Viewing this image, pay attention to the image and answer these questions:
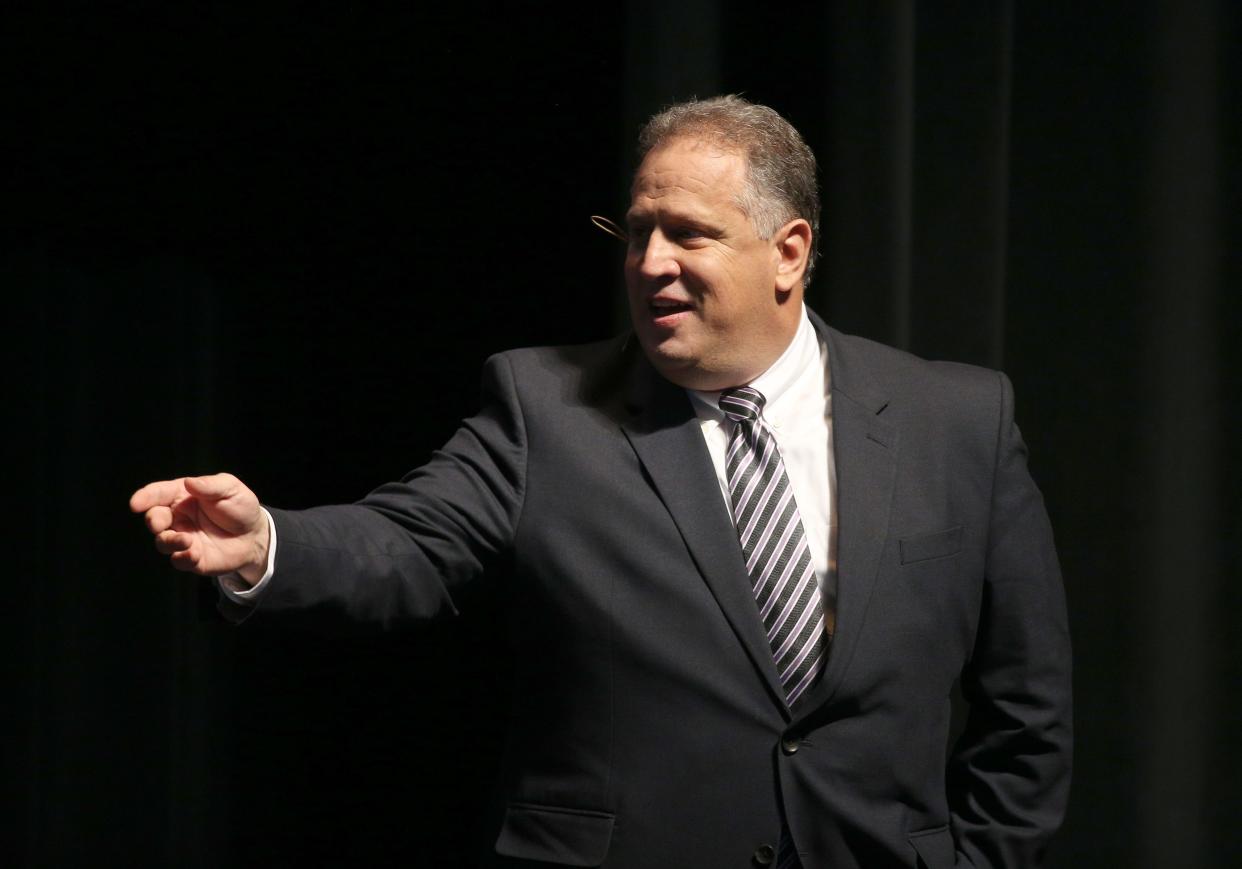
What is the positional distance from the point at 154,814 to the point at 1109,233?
1.75 metres

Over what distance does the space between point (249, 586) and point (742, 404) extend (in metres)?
0.63

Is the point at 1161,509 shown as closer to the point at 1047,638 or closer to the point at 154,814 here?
the point at 1047,638

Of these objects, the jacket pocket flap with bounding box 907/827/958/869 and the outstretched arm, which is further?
the jacket pocket flap with bounding box 907/827/958/869

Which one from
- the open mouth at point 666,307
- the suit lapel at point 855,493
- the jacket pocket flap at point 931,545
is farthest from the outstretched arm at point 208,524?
the jacket pocket flap at point 931,545

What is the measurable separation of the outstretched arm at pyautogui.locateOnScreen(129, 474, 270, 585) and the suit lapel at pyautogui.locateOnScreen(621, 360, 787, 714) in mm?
476

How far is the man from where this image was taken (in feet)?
5.09

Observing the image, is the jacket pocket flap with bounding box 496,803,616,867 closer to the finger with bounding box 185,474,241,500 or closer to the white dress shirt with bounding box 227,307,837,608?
the white dress shirt with bounding box 227,307,837,608

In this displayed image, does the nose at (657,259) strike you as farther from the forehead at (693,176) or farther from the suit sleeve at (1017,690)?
the suit sleeve at (1017,690)

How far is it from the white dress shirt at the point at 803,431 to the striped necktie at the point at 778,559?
0.02 meters

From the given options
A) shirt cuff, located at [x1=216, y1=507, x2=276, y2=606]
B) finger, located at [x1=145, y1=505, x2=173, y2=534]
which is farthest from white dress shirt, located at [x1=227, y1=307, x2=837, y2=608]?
finger, located at [x1=145, y1=505, x2=173, y2=534]

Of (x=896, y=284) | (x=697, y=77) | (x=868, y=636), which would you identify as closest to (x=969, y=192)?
(x=896, y=284)

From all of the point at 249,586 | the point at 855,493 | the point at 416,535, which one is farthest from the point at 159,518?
the point at 855,493

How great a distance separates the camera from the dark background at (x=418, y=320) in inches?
81.9

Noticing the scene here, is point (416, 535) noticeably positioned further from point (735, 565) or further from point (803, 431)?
point (803, 431)
